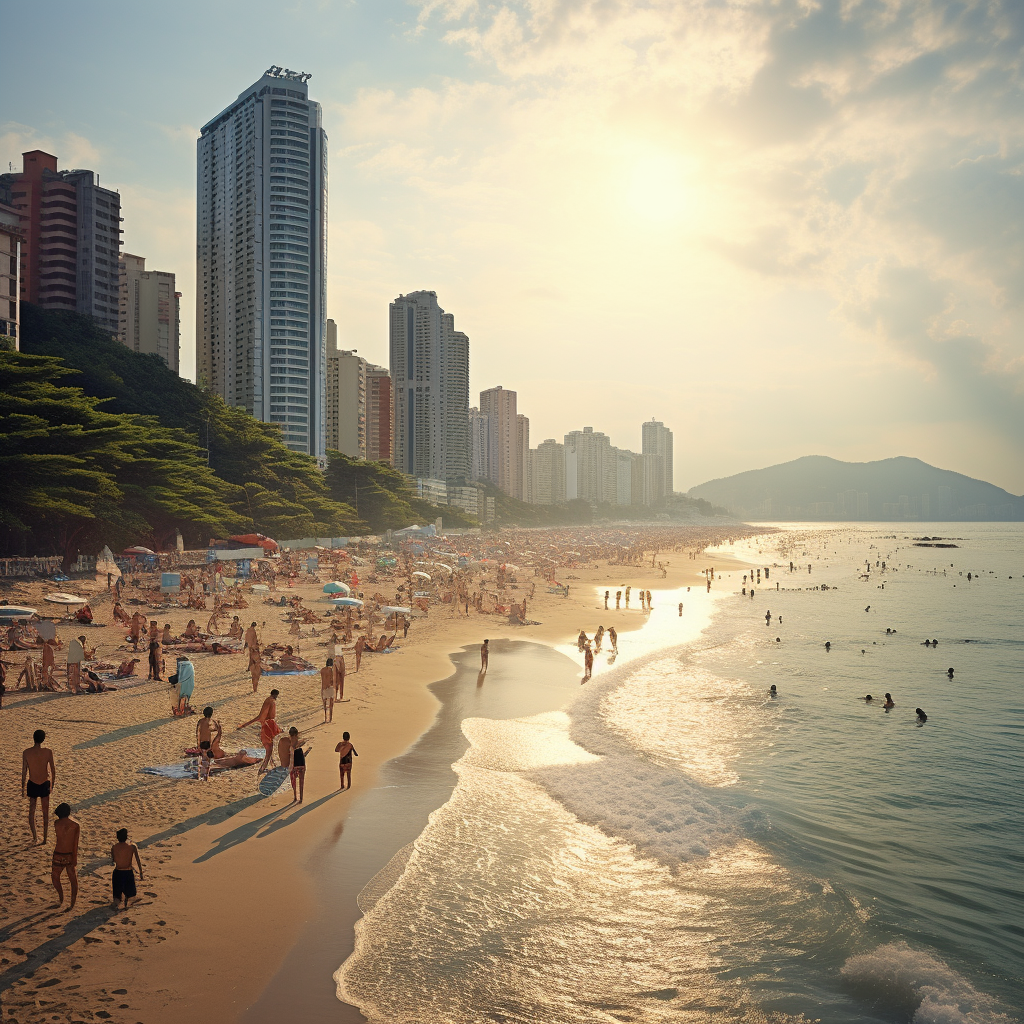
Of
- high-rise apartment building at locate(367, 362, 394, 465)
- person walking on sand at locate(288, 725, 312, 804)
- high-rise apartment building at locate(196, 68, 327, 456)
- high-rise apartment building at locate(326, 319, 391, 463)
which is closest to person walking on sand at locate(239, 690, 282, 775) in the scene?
person walking on sand at locate(288, 725, 312, 804)

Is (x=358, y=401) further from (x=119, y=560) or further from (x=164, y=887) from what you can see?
(x=164, y=887)

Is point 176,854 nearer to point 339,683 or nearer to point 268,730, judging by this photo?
point 268,730

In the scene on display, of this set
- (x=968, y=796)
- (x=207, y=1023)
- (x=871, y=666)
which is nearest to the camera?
(x=207, y=1023)

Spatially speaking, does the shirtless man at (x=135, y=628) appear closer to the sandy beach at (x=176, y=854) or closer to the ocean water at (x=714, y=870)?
the sandy beach at (x=176, y=854)

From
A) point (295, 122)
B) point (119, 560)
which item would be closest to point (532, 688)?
point (119, 560)

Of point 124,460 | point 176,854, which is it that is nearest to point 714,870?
point 176,854

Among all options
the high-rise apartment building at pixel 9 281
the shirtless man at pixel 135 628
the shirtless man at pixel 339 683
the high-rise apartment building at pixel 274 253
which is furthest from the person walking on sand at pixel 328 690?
the high-rise apartment building at pixel 274 253

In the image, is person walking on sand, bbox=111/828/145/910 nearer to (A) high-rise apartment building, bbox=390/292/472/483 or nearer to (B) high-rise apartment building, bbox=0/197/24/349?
(B) high-rise apartment building, bbox=0/197/24/349
